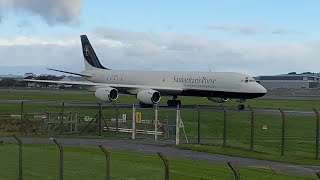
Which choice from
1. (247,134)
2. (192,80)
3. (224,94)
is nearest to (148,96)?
(192,80)

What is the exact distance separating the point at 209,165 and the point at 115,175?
4.59 m

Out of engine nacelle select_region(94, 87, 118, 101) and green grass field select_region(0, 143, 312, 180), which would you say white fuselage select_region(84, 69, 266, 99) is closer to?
engine nacelle select_region(94, 87, 118, 101)

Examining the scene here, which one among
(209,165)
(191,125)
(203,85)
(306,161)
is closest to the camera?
(209,165)

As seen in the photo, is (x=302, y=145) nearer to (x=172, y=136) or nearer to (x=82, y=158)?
(x=172, y=136)

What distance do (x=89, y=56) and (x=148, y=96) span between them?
17853mm

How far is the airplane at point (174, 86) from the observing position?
1957 inches

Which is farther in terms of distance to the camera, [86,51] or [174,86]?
[86,51]

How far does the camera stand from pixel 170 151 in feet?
81.1

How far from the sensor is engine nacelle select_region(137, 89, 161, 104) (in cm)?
4969

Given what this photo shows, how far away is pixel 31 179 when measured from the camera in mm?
15883

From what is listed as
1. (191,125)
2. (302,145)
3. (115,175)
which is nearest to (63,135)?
(191,125)

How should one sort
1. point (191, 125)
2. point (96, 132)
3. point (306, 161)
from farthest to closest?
1. point (191, 125)
2. point (96, 132)
3. point (306, 161)

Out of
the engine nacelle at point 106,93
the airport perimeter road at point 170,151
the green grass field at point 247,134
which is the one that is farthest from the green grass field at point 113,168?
the engine nacelle at point 106,93

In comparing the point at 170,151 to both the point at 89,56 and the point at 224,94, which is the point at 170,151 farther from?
the point at 89,56
